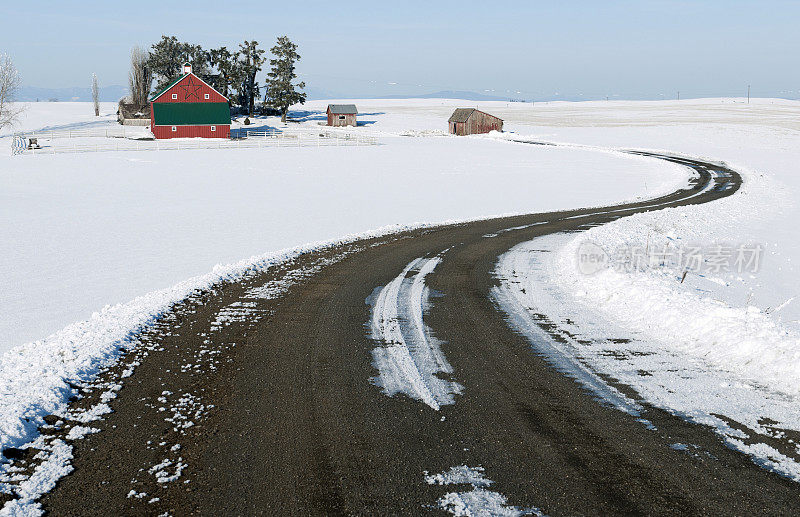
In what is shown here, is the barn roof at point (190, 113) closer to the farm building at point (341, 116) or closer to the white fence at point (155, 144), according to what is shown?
the white fence at point (155, 144)

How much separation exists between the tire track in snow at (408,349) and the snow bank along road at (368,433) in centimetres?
4

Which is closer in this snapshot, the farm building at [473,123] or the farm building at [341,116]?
the farm building at [473,123]

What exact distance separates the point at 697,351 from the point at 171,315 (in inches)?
313

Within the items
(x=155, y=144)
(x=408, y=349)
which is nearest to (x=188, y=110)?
(x=155, y=144)

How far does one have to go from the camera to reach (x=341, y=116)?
4085 inches

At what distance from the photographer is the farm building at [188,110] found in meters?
70.9

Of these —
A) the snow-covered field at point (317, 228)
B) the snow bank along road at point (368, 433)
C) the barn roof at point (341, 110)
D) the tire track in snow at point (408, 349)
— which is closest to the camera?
the snow bank along road at point (368, 433)

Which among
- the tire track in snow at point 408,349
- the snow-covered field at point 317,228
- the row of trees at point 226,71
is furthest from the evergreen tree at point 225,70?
the tire track in snow at point 408,349

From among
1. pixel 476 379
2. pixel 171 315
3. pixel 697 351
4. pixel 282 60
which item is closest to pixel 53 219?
pixel 171 315

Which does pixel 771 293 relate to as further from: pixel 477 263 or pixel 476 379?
pixel 476 379

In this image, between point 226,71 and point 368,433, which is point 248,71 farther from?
point 368,433

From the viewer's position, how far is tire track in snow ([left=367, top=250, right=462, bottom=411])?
6.86 m

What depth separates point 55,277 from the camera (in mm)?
13250

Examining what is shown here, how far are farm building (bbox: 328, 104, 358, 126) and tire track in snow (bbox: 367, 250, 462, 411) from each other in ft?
312
